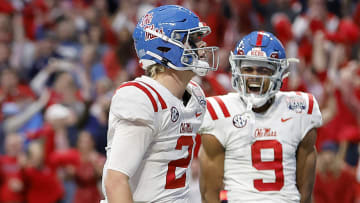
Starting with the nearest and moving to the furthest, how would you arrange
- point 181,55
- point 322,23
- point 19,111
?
point 181,55 → point 19,111 → point 322,23

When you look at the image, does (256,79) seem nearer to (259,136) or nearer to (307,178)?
(259,136)

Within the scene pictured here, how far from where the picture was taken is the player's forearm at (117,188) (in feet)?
7.47

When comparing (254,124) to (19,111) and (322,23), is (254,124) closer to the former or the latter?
(19,111)

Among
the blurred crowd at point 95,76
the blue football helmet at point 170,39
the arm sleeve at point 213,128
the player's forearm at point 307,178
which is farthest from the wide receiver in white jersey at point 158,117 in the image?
the blurred crowd at point 95,76

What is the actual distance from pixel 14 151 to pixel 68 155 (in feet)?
1.59

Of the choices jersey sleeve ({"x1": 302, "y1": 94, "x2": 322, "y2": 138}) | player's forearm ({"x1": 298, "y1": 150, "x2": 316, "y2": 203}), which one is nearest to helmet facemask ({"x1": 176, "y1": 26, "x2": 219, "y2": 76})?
jersey sleeve ({"x1": 302, "y1": 94, "x2": 322, "y2": 138})

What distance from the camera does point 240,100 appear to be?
3430 mm

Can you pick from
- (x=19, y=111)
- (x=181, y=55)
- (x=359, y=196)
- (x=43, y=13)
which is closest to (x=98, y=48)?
(x=43, y=13)

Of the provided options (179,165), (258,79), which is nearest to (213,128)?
(258,79)

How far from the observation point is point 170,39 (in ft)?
8.25

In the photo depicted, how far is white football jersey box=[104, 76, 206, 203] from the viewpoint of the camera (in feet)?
7.70

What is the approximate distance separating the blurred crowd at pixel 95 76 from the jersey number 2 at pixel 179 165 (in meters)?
2.90

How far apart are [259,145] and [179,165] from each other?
869 millimetres

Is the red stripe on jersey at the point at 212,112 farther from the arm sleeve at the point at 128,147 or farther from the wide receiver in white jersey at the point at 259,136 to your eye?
the arm sleeve at the point at 128,147
